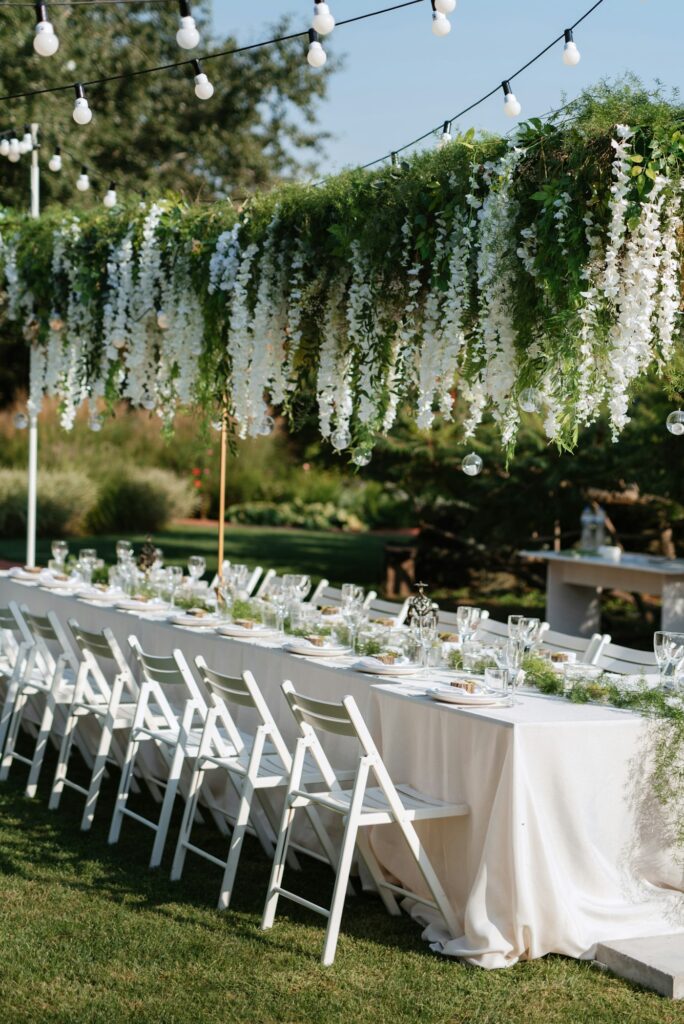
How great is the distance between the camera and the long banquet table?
4.20m

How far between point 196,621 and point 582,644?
1.95 metres

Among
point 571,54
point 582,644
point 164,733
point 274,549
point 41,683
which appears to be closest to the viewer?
point 571,54

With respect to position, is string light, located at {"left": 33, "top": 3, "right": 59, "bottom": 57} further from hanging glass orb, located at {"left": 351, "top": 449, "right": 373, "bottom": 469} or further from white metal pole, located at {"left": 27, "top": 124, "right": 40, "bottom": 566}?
white metal pole, located at {"left": 27, "top": 124, "right": 40, "bottom": 566}

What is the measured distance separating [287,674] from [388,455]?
7.70 meters

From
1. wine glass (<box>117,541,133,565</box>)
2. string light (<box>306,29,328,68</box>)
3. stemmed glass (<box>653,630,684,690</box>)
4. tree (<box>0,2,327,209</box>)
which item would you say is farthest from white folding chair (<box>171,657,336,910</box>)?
tree (<box>0,2,327,209</box>)

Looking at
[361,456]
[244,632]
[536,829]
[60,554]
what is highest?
[361,456]

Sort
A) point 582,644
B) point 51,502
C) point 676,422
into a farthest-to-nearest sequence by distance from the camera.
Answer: point 51,502 → point 582,644 → point 676,422

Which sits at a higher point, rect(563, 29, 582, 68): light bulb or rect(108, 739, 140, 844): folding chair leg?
rect(563, 29, 582, 68): light bulb

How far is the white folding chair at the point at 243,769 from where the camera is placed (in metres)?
4.72

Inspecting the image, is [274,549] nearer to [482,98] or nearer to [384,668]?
[482,98]

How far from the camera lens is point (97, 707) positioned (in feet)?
19.6

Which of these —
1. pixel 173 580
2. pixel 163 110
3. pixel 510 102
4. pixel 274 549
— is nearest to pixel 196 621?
pixel 173 580

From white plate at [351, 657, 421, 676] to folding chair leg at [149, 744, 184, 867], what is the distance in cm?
83

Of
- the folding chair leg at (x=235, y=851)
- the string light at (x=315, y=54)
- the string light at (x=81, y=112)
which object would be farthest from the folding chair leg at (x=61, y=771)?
the string light at (x=315, y=54)
